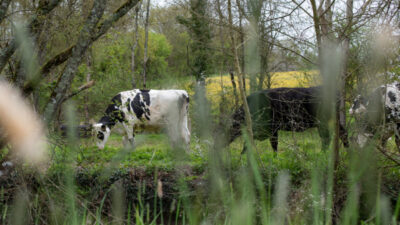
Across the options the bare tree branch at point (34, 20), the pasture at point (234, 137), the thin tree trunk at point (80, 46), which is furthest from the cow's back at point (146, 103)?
the bare tree branch at point (34, 20)

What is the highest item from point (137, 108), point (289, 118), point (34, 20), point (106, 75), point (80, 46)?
point (34, 20)

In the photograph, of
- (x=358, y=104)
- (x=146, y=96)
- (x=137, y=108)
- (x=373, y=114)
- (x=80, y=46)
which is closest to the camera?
(x=373, y=114)

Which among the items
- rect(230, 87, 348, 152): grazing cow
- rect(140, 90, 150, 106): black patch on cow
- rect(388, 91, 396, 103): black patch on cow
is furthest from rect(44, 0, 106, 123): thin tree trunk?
rect(140, 90, 150, 106): black patch on cow

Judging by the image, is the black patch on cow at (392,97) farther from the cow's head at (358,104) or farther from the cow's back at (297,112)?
the cow's head at (358,104)

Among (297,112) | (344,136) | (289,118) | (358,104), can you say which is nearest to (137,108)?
(289,118)

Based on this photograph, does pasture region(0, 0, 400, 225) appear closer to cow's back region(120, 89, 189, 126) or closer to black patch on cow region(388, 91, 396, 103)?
black patch on cow region(388, 91, 396, 103)

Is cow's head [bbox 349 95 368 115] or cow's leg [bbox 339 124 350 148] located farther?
cow's leg [bbox 339 124 350 148]

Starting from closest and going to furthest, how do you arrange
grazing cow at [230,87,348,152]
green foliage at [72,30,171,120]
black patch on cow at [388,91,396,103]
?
grazing cow at [230,87,348,152] → black patch on cow at [388,91,396,103] → green foliage at [72,30,171,120]

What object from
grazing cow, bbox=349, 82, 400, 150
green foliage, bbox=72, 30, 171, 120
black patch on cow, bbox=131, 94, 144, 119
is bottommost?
black patch on cow, bbox=131, 94, 144, 119

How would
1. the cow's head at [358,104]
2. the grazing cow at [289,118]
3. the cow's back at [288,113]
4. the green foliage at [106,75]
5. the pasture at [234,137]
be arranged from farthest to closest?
the green foliage at [106,75]
the cow's back at [288,113]
the cow's head at [358,104]
the grazing cow at [289,118]
the pasture at [234,137]

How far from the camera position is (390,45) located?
396cm

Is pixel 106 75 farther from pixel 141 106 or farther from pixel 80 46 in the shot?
pixel 80 46

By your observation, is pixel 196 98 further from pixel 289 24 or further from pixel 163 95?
pixel 163 95

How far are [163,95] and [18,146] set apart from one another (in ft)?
20.7
